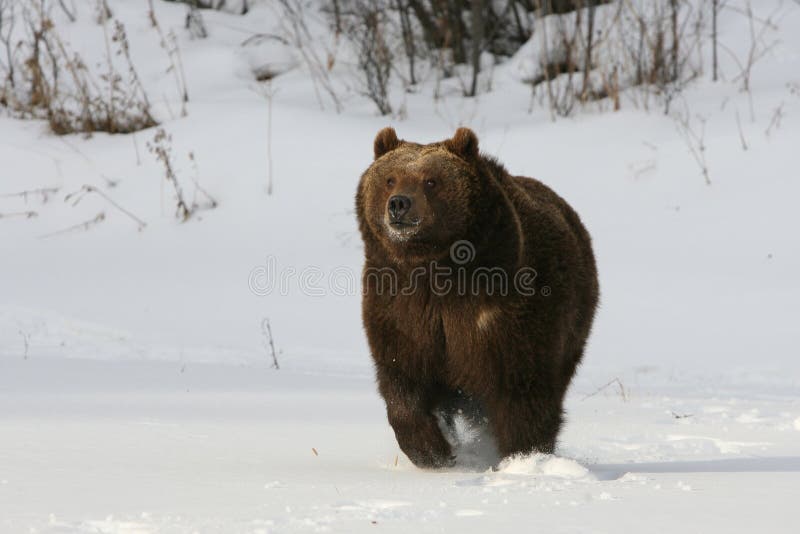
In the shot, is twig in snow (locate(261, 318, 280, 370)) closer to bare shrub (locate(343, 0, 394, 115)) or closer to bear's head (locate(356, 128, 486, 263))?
bear's head (locate(356, 128, 486, 263))

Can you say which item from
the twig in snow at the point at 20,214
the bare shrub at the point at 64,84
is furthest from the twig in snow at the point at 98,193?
the bare shrub at the point at 64,84

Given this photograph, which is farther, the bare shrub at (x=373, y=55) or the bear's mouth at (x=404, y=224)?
the bare shrub at (x=373, y=55)

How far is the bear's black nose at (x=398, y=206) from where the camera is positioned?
13.2ft

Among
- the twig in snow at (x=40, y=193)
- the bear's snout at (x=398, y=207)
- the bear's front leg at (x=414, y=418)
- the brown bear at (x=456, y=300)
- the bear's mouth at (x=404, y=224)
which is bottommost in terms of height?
the twig in snow at (x=40, y=193)

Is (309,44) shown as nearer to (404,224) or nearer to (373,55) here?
(373,55)

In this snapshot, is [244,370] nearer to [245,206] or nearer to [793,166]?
[245,206]

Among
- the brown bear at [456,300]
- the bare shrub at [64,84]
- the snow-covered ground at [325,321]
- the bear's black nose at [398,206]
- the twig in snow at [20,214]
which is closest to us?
the snow-covered ground at [325,321]

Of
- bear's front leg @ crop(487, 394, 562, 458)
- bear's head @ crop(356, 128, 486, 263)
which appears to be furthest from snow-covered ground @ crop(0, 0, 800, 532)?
bear's head @ crop(356, 128, 486, 263)

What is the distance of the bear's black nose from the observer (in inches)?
159

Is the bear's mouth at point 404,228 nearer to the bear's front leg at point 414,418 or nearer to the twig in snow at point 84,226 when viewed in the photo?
the bear's front leg at point 414,418

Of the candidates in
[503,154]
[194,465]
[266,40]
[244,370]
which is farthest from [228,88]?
[194,465]

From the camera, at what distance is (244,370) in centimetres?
702

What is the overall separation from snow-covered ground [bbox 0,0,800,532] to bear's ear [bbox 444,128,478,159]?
48.9 inches

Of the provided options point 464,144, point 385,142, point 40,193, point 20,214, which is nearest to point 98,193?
point 40,193
